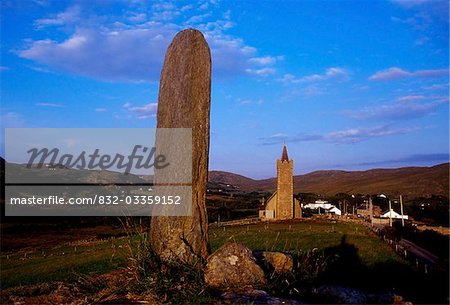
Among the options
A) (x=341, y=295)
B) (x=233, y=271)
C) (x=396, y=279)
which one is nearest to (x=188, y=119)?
(x=233, y=271)

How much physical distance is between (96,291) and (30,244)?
5522 cm

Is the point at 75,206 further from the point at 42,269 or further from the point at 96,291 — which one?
the point at 96,291

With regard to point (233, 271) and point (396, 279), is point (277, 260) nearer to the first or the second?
point (233, 271)

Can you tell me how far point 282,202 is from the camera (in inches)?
2904

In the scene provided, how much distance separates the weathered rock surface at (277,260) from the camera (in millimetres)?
8523

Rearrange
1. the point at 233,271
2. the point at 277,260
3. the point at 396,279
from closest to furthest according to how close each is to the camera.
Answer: the point at 233,271, the point at 277,260, the point at 396,279

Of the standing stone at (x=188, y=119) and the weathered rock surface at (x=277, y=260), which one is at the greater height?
the standing stone at (x=188, y=119)

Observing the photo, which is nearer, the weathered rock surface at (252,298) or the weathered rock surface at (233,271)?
the weathered rock surface at (252,298)

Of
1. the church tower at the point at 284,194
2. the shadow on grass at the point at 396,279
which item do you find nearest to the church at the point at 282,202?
the church tower at the point at 284,194

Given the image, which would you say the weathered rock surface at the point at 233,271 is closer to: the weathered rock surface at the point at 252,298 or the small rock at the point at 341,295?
the weathered rock surface at the point at 252,298

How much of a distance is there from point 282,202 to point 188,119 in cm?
6628

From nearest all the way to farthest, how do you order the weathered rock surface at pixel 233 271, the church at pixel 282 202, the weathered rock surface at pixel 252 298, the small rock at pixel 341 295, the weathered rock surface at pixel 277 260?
the weathered rock surface at pixel 252 298 → the small rock at pixel 341 295 → the weathered rock surface at pixel 233 271 → the weathered rock surface at pixel 277 260 → the church at pixel 282 202

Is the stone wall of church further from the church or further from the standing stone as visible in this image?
the standing stone

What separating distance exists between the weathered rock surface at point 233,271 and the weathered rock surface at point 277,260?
0.66m
